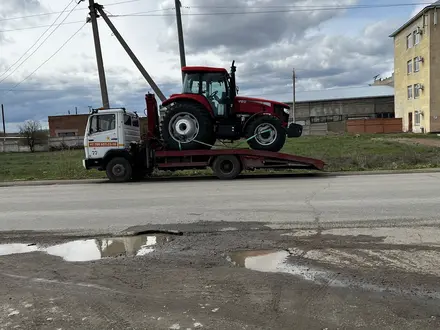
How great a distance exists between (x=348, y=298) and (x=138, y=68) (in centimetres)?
1928

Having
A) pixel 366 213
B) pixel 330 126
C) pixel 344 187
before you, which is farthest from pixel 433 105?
pixel 366 213

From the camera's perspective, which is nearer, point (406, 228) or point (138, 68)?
point (406, 228)

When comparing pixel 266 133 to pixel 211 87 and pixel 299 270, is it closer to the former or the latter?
pixel 211 87

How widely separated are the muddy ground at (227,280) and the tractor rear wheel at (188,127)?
801 centimetres

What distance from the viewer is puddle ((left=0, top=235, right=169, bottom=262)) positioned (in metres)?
5.93

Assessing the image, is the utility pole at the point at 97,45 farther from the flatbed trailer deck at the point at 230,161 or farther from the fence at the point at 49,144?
the fence at the point at 49,144

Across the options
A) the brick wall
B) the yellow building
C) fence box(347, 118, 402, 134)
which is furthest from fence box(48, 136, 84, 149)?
the yellow building

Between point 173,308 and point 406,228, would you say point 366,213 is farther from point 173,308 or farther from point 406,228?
point 173,308

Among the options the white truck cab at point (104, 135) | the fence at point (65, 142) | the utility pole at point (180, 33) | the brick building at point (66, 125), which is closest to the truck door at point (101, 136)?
the white truck cab at point (104, 135)

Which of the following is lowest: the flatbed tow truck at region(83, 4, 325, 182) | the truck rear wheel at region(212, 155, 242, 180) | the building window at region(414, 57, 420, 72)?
the truck rear wheel at region(212, 155, 242, 180)

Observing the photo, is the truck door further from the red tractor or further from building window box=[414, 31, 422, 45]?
building window box=[414, 31, 422, 45]

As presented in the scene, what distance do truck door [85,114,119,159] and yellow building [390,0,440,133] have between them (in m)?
37.2

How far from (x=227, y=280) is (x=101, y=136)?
11.4 metres

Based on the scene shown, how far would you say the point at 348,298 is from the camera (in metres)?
4.18
